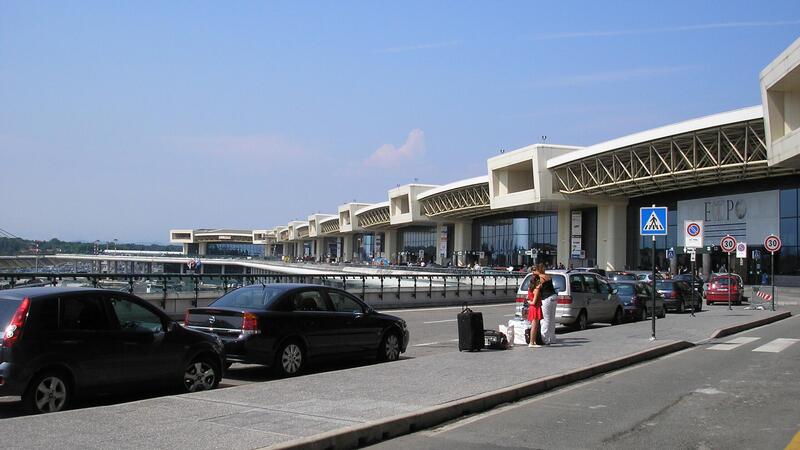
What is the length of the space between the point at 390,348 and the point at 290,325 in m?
2.67

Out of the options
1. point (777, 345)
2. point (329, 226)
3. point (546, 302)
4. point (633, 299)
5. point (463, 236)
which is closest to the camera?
point (546, 302)

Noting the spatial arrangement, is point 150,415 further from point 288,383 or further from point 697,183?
point 697,183

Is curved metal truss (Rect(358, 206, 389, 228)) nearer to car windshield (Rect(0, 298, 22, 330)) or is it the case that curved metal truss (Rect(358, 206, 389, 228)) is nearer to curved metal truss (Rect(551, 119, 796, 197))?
curved metal truss (Rect(551, 119, 796, 197))

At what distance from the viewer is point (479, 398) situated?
9305 millimetres

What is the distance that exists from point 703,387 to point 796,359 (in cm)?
470

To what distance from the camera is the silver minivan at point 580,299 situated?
20.5m

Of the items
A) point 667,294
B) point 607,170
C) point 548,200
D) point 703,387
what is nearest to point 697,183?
point 607,170

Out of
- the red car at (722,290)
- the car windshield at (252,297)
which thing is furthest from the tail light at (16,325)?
the red car at (722,290)

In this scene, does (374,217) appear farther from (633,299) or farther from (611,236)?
(633,299)

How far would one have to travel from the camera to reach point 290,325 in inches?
464

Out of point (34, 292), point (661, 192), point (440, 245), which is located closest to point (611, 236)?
point (661, 192)

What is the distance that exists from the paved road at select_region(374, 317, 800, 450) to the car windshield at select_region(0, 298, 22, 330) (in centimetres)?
437

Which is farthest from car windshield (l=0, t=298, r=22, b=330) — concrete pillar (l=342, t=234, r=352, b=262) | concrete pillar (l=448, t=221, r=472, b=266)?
concrete pillar (l=342, t=234, r=352, b=262)

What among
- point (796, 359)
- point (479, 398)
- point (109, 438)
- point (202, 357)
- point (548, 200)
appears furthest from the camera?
point (548, 200)
